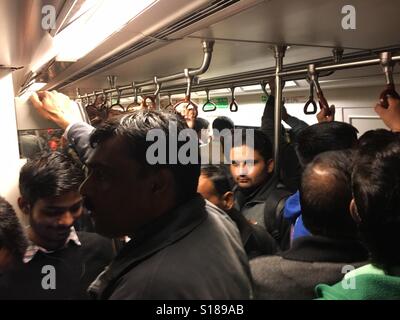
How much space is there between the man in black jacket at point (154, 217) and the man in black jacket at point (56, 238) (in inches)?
14.4

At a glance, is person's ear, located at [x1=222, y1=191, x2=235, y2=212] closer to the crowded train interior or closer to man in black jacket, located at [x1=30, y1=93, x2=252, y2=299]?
the crowded train interior

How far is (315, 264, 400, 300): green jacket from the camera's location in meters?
0.66

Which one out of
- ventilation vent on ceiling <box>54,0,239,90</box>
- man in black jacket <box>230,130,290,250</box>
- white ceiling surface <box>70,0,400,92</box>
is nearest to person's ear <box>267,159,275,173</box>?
man in black jacket <box>230,130,290,250</box>

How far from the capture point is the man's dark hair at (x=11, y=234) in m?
0.84

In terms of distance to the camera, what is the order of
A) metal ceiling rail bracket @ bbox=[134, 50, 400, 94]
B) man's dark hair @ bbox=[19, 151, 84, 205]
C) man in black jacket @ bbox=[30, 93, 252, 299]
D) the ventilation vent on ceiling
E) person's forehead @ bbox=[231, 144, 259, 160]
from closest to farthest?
1. man in black jacket @ bbox=[30, 93, 252, 299]
2. the ventilation vent on ceiling
3. man's dark hair @ bbox=[19, 151, 84, 205]
4. metal ceiling rail bracket @ bbox=[134, 50, 400, 94]
5. person's forehead @ bbox=[231, 144, 259, 160]

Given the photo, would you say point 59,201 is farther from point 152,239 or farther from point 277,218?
point 277,218

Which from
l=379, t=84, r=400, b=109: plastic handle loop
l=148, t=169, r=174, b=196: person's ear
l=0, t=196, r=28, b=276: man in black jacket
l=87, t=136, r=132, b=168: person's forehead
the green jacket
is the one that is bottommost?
the green jacket

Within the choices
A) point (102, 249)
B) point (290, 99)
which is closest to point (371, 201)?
point (102, 249)

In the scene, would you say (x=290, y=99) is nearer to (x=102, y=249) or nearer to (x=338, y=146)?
(x=338, y=146)

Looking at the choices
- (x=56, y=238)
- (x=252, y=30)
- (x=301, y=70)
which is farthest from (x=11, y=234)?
(x=301, y=70)

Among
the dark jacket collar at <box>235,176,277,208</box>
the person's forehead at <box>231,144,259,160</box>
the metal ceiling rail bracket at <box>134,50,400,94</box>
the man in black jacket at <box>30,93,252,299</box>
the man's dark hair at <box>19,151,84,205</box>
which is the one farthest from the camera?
the person's forehead at <box>231,144,259,160</box>

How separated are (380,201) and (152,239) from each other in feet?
1.51

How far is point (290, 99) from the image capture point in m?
3.46
